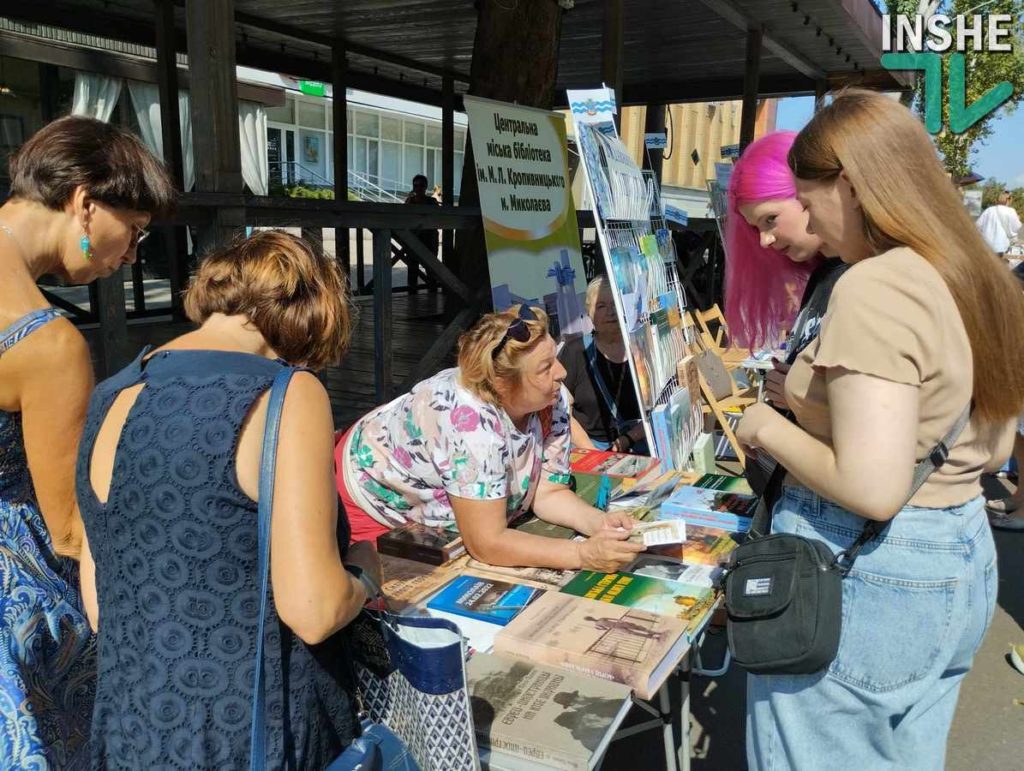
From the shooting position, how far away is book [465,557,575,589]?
Answer: 207 cm

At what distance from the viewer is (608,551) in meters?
2.07

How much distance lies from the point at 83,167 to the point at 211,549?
758 mm

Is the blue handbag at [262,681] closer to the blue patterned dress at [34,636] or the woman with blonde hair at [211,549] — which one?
the woman with blonde hair at [211,549]

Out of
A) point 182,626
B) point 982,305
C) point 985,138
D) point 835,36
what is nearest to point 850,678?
point 982,305

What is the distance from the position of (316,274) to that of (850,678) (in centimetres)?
116

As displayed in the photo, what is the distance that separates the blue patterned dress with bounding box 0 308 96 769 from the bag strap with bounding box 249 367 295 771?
0.45 m

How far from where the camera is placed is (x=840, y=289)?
1276 mm

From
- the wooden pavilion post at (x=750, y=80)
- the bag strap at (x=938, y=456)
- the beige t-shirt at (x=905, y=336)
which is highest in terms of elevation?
the wooden pavilion post at (x=750, y=80)

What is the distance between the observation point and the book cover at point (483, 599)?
1886mm

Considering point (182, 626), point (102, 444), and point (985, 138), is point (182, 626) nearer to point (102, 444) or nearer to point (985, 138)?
point (102, 444)

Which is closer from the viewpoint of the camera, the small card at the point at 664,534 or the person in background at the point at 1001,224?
the small card at the point at 664,534

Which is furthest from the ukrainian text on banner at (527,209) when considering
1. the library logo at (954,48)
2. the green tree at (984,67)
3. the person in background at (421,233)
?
the green tree at (984,67)

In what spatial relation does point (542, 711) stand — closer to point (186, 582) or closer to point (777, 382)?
point (186, 582)

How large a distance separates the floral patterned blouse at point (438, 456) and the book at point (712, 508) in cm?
42
